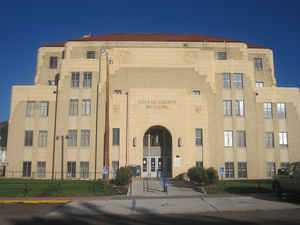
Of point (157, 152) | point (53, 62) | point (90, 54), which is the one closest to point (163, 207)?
point (157, 152)

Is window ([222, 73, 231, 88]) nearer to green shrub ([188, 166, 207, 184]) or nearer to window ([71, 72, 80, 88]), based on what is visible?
green shrub ([188, 166, 207, 184])

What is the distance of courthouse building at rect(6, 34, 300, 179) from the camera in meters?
35.5

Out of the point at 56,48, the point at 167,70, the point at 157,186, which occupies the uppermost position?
the point at 56,48

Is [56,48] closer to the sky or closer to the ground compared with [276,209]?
closer to the sky

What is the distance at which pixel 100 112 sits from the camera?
36.4 meters

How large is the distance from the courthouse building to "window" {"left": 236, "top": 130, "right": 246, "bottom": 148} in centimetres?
12

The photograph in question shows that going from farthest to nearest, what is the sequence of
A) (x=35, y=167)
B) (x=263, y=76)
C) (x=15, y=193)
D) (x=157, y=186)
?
(x=263, y=76), (x=35, y=167), (x=157, y=186), (x=15, y=193)

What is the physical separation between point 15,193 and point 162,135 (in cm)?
1981

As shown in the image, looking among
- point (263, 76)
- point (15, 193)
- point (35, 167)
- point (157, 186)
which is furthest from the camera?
point (263, 76)

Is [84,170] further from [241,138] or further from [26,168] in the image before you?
[241,138]

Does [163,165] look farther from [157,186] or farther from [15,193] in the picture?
[15,193]

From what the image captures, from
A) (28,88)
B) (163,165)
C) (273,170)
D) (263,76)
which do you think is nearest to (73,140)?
(28,88)

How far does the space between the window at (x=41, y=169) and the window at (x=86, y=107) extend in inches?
300

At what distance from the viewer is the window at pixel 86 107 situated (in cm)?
3691
